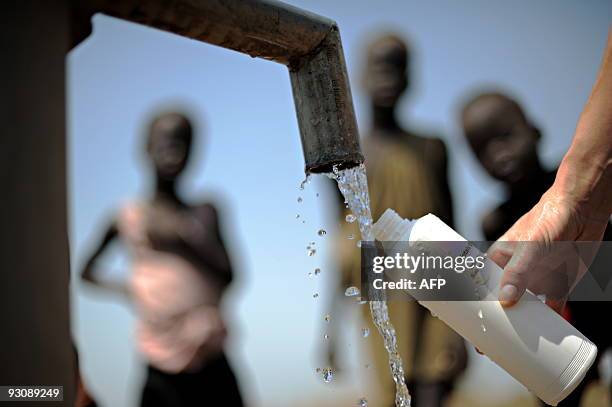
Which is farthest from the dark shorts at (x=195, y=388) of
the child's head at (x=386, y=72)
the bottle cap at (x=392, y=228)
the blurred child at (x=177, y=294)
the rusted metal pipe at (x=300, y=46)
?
the rusted metal pipe at (x=300, y=46)

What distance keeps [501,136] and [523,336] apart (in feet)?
5.23

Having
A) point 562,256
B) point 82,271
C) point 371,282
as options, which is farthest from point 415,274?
point 82,271

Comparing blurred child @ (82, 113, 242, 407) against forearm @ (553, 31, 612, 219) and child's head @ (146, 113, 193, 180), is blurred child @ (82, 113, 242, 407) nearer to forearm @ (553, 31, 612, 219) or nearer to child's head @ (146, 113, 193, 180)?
→ child's head @ (146, 113, 193, 180)

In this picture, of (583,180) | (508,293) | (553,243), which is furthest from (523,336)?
(583,180)

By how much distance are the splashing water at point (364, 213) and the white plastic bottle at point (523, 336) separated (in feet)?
0.22

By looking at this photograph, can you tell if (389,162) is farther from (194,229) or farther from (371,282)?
(371,282)

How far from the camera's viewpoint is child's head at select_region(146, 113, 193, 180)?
8.00 feet

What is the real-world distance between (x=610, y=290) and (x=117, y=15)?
5.65 ft

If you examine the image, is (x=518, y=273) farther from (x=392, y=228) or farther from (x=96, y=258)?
(x=96, y=258)

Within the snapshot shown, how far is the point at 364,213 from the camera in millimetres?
870

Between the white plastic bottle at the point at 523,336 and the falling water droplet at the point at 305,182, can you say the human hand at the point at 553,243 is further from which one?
the falling water droplet at the point at 305,182

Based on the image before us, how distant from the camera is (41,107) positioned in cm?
48

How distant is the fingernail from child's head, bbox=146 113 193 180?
172cm

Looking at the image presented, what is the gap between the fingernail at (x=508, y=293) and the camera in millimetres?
861
